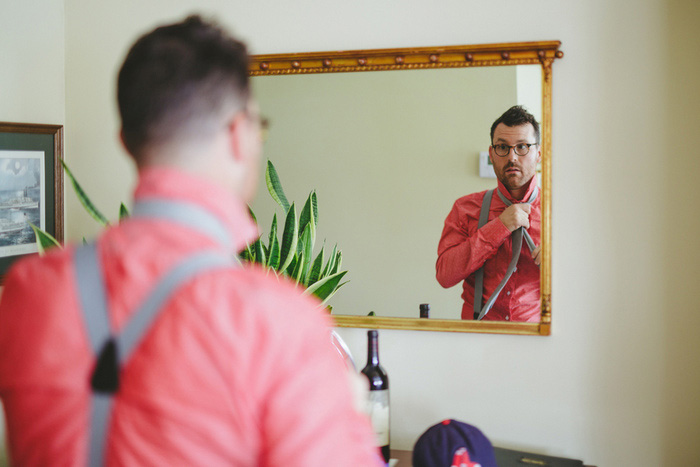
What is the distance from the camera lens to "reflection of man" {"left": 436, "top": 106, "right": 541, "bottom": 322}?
2.01m

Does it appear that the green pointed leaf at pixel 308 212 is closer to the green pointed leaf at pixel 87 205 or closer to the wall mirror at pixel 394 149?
the wall mirror at pixel 394 149

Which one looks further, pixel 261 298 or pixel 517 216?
pixel 517 216

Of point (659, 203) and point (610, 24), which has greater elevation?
point (610, 24)

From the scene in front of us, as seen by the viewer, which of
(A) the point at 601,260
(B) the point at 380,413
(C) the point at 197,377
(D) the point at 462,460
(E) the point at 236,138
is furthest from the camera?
(A) the point at 601,260

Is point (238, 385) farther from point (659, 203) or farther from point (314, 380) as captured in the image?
point (659, 203)

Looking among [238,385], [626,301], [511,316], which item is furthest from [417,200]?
[238,385]

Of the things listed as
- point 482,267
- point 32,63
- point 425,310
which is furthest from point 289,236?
point 32,63

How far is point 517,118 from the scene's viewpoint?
2.01 m

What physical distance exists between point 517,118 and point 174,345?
158cm

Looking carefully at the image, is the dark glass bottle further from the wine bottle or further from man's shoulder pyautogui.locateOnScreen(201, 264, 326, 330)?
man's shoulder pyautogui.locateOnScreen(201, 264, 326, 330)

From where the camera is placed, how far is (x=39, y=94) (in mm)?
2432

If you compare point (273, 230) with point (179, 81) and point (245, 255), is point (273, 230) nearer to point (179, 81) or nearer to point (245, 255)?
point (245, 255)

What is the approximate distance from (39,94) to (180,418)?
215 cm

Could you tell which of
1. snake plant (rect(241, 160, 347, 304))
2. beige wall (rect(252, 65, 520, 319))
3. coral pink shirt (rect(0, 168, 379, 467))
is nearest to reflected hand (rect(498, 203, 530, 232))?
beige wall (rect(252, 65, 520, 319))
